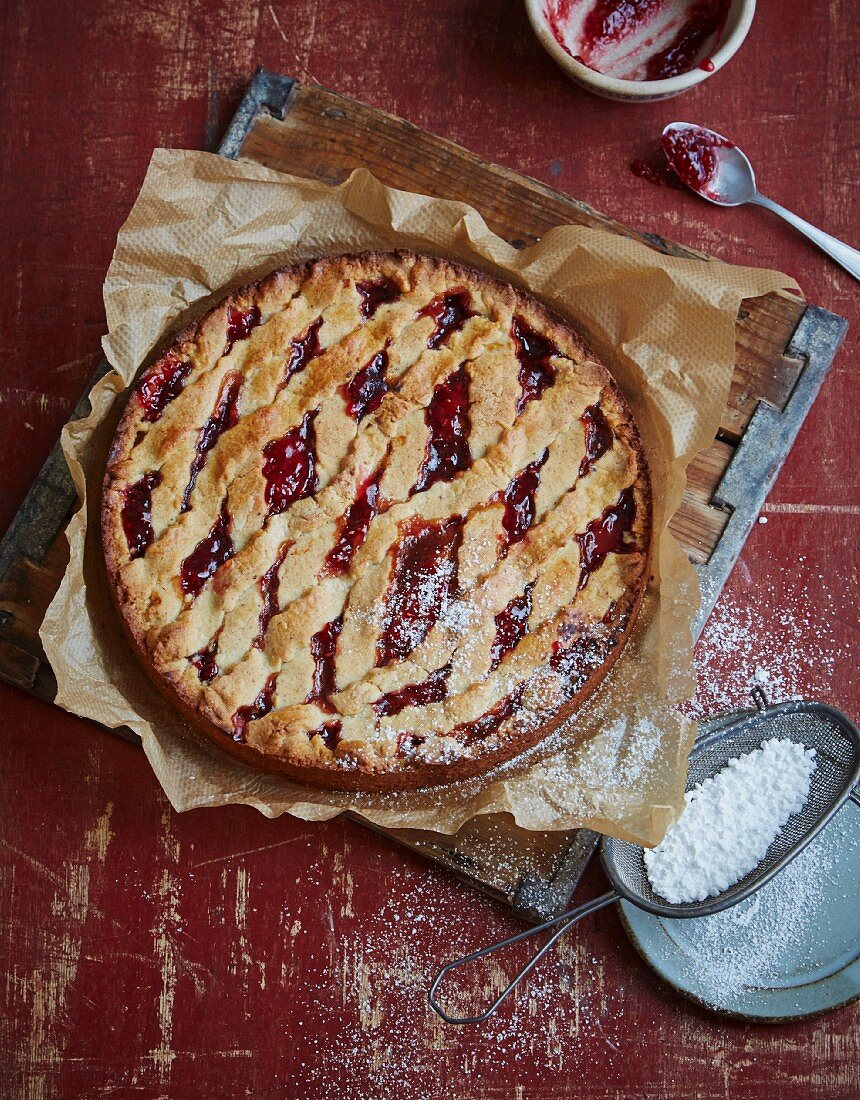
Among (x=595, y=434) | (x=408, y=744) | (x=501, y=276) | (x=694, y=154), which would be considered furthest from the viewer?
(x=694, y=154)

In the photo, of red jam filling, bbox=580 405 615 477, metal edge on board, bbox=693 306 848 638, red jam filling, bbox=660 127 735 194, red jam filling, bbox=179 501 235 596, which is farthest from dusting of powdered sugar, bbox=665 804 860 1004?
red jam filling, bbox=660 127 735 194

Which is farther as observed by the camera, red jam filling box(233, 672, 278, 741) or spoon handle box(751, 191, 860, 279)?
spoon handle box(751, 191, 860, 279)

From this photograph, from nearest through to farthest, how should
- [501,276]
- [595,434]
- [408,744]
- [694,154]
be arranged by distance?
[408,744] < [595,434] < [501,276] < [694,154]

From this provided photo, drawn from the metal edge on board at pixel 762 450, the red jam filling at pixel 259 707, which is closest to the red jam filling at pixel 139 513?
the red jam filling at pixel 259 707

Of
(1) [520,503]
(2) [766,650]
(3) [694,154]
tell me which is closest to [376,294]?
(1) [520,503]

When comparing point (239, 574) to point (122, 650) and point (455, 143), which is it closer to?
point (122, 650)

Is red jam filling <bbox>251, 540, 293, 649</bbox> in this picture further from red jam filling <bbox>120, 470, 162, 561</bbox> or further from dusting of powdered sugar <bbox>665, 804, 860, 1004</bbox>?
dusting of powdered sugar <bbox>665, 804, 860, 1004</bbox>

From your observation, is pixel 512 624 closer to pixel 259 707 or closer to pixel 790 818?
pixel 259 707

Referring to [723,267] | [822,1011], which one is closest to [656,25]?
[723,267]
